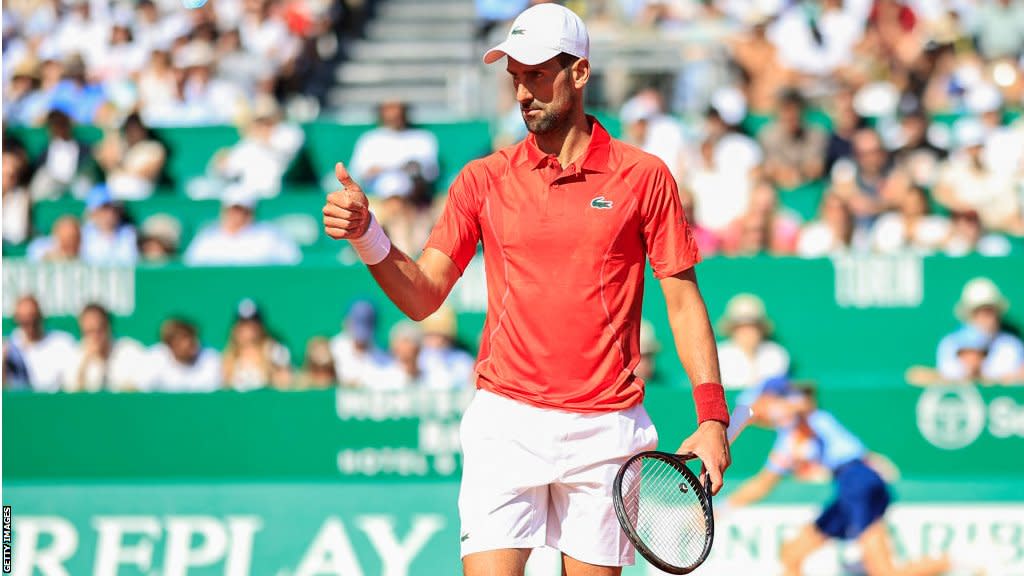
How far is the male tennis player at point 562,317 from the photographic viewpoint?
163 inches

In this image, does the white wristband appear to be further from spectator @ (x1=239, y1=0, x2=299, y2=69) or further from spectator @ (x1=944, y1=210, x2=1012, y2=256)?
spectator @ (x1=239, y1=0, x2=299, y2=69)

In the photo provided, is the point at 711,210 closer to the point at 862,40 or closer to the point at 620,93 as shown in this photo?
the point at 620,93

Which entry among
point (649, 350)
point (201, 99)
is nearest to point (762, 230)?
point (649, 350)

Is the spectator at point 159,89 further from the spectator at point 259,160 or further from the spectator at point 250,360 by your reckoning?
the spectator at point 250,360

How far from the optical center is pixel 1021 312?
10.1 meters

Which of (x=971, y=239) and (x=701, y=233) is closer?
(x=971, y=239)

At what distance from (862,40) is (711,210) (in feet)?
10.5

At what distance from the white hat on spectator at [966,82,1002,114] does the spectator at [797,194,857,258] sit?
230 cm

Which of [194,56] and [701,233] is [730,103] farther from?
[194,56]

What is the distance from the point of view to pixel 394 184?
436 inches

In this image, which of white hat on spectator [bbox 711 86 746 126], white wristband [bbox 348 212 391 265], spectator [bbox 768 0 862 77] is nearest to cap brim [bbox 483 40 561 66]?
white wristband [bbox 348 212 391 265]

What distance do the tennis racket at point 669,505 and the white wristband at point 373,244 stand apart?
0.81 metres

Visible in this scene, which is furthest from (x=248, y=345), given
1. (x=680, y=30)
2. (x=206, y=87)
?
(x=680, y=30)

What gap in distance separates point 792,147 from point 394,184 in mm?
2895
